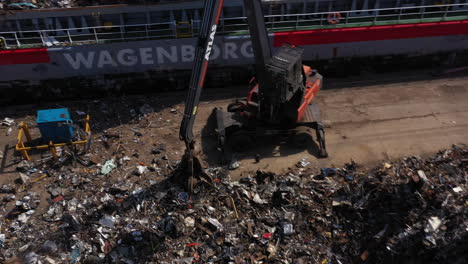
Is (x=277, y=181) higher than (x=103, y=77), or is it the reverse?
(x=103, y=77)

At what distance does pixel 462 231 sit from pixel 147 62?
12843mm

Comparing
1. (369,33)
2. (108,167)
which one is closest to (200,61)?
(108,167)

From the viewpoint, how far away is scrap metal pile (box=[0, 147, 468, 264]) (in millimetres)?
10398

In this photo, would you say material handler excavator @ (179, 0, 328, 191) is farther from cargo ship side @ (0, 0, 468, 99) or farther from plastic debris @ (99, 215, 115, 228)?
cargo ship side @ (0, 0, 468, 99)

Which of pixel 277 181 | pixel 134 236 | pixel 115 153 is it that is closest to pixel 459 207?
pixel 277 181

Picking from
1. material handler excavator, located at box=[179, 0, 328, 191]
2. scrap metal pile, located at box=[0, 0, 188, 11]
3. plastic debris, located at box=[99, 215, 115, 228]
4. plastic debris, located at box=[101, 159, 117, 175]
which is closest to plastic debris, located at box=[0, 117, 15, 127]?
plastic debris, located at box=[101, 159, 117, 175]

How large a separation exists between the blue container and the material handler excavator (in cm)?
483

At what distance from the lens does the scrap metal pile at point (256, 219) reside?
1040 cm

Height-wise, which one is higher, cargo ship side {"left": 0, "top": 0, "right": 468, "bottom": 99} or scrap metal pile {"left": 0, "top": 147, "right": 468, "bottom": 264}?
cargo ship side {"left": 0, "top": 0, "right": 468, "bottom": 99}

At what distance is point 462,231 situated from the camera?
9609mm

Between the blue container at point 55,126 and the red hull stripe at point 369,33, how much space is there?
8.98 metres

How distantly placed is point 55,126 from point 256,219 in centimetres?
775

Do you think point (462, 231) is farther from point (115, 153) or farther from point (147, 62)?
point (147, 62)

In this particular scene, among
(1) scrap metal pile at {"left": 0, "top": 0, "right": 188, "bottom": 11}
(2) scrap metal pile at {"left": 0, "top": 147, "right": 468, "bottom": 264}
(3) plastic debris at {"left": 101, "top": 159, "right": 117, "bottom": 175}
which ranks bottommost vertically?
(2) scrap metal pile at {"left": 0, "top": 147, "right": 468, "bottom": 264}
